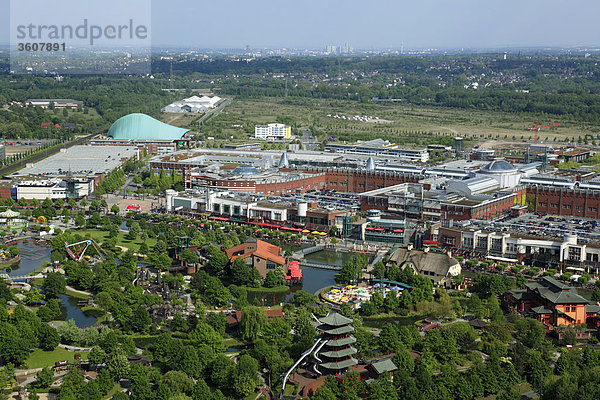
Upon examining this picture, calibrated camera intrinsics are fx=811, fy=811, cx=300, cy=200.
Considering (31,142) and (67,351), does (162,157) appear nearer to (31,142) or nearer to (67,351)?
(31,142)

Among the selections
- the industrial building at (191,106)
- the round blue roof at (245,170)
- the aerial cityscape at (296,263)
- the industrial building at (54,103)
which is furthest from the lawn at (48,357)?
the industrial building at (191,106)

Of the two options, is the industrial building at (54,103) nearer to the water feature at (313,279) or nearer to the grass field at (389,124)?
the grass field at (389,124)

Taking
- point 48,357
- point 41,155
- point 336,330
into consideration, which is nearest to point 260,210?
point 48,357

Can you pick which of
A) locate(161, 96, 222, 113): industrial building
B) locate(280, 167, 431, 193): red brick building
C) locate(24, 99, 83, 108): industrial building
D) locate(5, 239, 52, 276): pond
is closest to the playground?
locate(5, 239, 52, 276): pond

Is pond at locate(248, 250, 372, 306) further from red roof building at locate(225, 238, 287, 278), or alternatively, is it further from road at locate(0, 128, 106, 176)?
road at locate(0, 128, 106, 176)

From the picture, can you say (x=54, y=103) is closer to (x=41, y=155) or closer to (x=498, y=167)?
(x=41, y=155)
